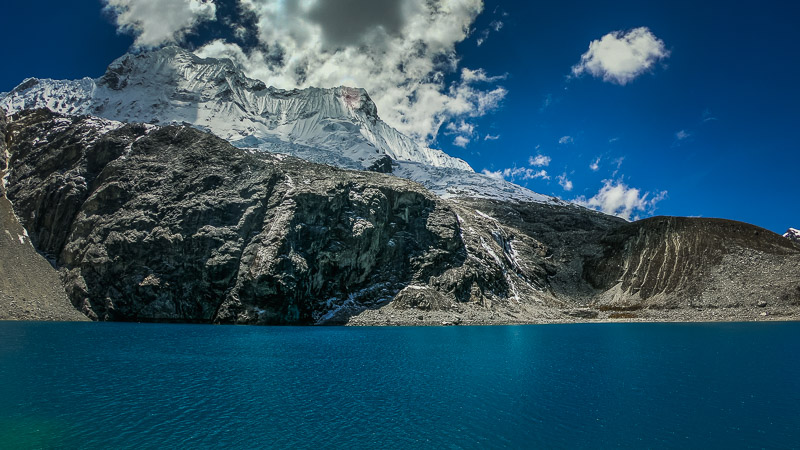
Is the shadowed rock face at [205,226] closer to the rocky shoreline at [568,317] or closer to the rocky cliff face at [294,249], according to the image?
the rocky cliff face at [294,249]

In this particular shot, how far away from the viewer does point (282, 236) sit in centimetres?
8881

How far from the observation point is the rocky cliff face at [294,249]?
282 ft

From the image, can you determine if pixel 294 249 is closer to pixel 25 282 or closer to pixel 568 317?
pixel 25 282

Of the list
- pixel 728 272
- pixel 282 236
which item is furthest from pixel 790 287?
pixel 282 236

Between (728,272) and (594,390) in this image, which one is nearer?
(594,390)

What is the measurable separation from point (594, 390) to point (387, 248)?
2907 inches

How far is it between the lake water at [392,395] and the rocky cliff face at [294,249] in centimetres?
3379

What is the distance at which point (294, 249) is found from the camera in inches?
3536

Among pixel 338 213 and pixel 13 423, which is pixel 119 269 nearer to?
pixel 338 213

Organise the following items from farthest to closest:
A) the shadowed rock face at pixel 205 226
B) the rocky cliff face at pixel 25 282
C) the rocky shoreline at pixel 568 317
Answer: the rocky shoreline at pixel 568 317, the shadowed rock face at pixel 205 226, the rocky cliff face at pixel 25 282

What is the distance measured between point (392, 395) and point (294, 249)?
6399 centimetres

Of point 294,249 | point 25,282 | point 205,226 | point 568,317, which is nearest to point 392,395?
point 294,249

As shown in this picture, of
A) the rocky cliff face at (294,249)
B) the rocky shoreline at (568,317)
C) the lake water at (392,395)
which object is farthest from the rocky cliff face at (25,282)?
the rocky shoreline at (568,317)

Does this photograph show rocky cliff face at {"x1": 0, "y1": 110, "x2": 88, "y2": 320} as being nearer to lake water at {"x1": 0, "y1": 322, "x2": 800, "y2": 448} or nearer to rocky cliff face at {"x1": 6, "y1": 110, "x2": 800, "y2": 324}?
rocky cliff face at {"x1": 6, "y1": 110, "x2": 800, "y2": 324}
